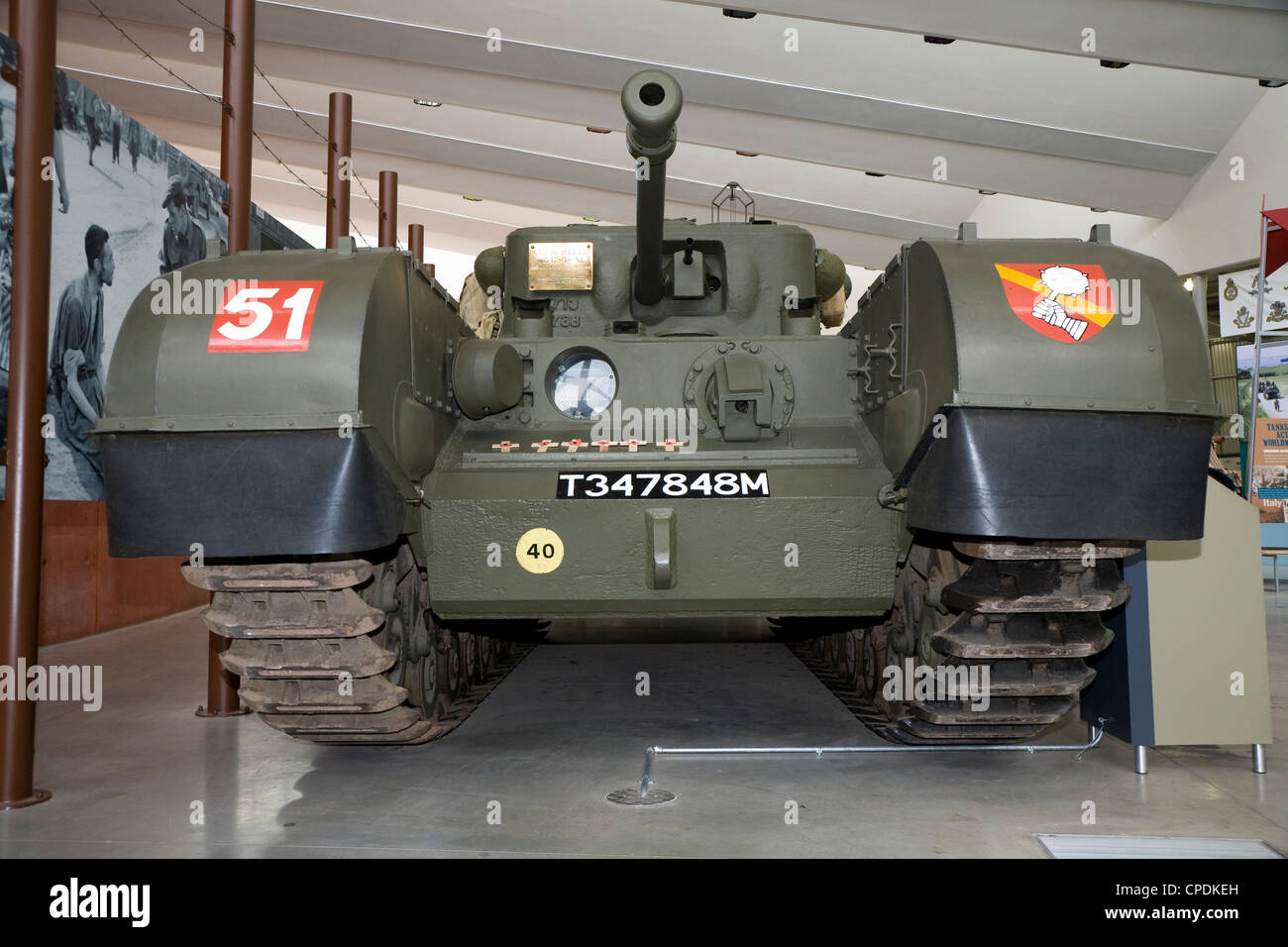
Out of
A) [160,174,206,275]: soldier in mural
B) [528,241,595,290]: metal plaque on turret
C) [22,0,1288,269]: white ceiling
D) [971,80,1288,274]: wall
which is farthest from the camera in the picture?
[971,80,1288,274]: wall

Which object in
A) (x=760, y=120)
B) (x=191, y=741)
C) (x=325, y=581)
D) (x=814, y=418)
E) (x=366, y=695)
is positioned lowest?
(x=191, y=741)

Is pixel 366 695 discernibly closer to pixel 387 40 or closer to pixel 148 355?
pixel 148 355

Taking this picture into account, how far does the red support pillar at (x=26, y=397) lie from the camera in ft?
13.2

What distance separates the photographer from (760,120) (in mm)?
13414

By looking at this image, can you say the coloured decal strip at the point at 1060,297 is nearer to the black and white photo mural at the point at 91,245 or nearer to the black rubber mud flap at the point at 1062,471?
the black rubber mud flap at the point at 1062,471

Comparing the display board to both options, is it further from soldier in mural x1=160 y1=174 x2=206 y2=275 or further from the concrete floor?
soldier in mural x1=160 y1=174 x2=206 y2=275

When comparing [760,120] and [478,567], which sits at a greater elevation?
[760,120]

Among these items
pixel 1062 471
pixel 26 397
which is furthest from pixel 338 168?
pixel 1062 471

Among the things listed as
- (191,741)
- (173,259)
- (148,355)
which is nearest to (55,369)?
(173,259)

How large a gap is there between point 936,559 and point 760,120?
10.3 meters

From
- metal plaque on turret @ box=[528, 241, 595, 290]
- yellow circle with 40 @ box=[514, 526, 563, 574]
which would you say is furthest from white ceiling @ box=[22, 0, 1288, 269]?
yellow circle with 40 @ box=[514, 526, 563, 574]

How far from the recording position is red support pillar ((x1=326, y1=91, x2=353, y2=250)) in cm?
955

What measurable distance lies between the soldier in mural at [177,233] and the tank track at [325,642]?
18.1ft

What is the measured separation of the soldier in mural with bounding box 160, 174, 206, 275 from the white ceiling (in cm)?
358
